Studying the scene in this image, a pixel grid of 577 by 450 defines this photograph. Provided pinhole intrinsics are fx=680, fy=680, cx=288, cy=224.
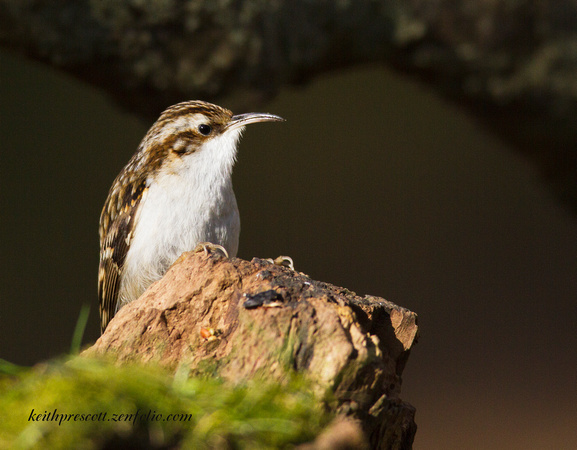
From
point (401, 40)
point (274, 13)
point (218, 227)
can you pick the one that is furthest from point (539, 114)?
point (218, 227)

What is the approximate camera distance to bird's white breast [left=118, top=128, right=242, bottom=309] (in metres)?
2.84

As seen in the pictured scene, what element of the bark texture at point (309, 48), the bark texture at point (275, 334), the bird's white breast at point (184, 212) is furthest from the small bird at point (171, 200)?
the bark texture at point (309, 48)

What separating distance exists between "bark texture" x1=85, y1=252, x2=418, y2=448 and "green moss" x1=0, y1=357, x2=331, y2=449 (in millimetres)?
86

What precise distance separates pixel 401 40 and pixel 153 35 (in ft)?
6.02

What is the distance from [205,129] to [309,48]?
1958mm

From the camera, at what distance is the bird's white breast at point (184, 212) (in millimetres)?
2836

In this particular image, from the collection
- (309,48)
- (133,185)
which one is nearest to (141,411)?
(133,185)

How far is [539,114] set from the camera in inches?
223

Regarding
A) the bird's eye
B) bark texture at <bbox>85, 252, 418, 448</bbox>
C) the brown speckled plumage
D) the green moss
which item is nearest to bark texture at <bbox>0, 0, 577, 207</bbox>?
the brown speckled plumage

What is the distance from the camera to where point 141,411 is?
152 centimetres

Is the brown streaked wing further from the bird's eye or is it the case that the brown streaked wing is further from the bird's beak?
the bird's beak

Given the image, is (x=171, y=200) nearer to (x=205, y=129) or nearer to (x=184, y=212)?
(x=184, y=212)

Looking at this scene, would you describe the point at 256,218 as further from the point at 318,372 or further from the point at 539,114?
the point at 318,372

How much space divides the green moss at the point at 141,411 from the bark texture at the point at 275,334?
0.28ft
